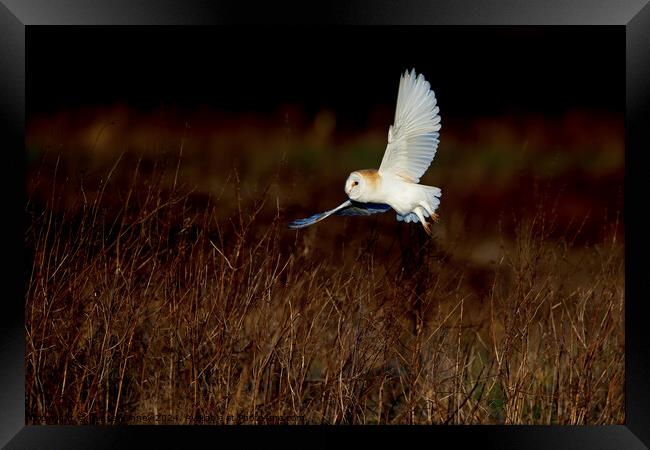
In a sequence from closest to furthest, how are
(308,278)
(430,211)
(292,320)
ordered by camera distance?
(292,320), (308,278), (430,211)

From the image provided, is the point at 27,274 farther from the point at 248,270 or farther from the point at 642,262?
the point at 642,262

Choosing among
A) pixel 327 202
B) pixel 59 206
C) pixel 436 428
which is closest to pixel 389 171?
pixel 327 202

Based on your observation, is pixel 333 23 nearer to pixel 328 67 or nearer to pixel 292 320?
pixel 328 67

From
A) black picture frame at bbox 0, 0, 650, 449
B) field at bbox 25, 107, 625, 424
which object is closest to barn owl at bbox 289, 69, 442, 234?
field at bbox 25, 107, 625, 424

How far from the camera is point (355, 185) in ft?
12.4

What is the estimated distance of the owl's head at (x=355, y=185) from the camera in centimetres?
378

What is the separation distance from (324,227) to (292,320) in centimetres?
51

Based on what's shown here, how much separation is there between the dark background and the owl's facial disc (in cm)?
31

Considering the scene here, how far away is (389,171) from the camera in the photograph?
12.3 ft

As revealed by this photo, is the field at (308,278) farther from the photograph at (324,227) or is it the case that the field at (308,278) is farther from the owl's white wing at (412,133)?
the owl's white wing at (412,133)

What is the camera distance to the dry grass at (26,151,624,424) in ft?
11.9

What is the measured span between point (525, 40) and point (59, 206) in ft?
7.02

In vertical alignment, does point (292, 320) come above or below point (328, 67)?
below

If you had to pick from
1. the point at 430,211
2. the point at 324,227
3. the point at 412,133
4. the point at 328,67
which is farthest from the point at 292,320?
the point at 328,67
